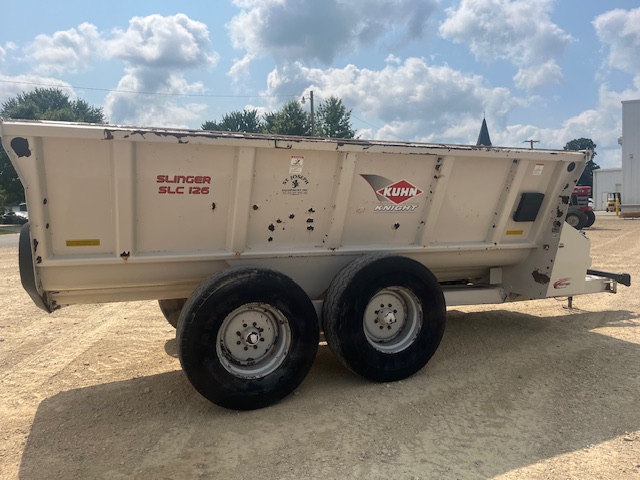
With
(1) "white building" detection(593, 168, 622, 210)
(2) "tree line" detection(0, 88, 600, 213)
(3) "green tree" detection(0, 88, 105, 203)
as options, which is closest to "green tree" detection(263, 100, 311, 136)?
(2) "tree line" detection(0, 88, 600, 213)

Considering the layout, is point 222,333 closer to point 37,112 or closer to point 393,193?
point 393,193

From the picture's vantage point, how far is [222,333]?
3.92 metres

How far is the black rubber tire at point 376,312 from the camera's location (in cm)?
419

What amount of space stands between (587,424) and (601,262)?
357 inches

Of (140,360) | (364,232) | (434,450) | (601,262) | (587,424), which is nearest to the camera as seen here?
(434,450)

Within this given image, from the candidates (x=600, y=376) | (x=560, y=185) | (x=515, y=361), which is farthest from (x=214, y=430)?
(x=560, y=185)

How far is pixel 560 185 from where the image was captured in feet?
17.6

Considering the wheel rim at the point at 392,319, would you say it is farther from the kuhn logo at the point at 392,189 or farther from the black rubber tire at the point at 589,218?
the black rubber tire at the point at 589,218

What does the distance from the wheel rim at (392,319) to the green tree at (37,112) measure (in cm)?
3460

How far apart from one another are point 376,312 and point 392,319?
16 centimetres

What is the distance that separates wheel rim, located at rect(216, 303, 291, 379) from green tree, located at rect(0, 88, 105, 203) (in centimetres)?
3432

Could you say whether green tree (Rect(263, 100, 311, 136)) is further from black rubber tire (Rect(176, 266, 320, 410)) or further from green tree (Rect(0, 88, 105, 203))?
black rubber tire (Rect(176, 266, 320, 410))

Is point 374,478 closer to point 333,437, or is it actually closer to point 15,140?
point 333,437

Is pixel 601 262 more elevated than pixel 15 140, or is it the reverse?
pixel 15 140
